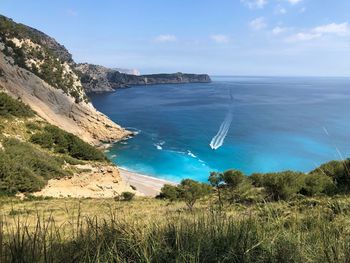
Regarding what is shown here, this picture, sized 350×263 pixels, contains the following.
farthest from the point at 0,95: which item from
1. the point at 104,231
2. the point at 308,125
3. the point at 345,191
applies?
the point at 308,125

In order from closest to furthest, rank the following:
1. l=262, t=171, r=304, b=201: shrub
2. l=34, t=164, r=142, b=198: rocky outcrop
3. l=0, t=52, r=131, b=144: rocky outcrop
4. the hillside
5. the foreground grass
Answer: the foreground grass, l=262, t=171, r=304, b=201: shrub, the hillside, l=34, t=164, r=142, b=198: rocky outcrop, l=0, t=52, r=131, b=144: rocky outcrop

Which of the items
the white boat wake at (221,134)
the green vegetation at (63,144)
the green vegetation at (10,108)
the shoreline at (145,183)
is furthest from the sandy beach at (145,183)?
the white boat wake at (221,134)

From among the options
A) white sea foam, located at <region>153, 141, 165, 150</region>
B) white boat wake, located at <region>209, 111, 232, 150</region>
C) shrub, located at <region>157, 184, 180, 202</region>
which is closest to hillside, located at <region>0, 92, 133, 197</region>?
shrub, located at <region>157, 184, 180, 202</region>

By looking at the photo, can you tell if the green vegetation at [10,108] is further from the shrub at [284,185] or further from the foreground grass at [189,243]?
the foreground grass at [189,243]

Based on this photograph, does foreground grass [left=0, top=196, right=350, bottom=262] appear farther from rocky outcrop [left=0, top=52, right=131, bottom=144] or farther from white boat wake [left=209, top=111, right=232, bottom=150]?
white boat wake [left=209, top=111, right=232, bottom=150]

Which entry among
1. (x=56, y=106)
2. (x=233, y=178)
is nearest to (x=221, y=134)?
(x=56, y=106)

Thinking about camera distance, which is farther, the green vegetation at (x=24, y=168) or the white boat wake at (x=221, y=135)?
the white boat wake at (x=221, y=135)
